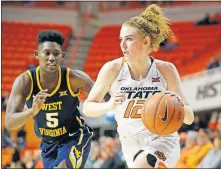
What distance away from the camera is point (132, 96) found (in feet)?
14.3

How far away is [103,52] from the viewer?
56.2ft

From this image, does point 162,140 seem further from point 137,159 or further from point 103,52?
point 103,52

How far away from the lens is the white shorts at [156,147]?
415 centimetres

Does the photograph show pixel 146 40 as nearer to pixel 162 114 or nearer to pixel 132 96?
pixel 132 96

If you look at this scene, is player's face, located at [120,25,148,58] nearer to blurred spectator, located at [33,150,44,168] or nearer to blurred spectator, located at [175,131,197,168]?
blurred spectator, located at [175,131,197,168]

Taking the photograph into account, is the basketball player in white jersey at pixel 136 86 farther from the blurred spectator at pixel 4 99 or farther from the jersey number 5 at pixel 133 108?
the blurred spectator at pixel 4 99

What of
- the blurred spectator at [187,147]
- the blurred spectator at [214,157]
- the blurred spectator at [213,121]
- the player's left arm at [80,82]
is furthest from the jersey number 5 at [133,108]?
the blurred spectator at [213,121]

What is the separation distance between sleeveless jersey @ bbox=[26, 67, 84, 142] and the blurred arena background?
4.63 m

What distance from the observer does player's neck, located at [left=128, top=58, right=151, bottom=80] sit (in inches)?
174

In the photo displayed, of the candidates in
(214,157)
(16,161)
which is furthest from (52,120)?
(16,161)

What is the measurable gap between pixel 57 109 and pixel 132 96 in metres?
0.89

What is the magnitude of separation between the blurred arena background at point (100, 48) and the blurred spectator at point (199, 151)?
4.93 ft

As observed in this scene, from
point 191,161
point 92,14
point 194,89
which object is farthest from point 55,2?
point 191,161

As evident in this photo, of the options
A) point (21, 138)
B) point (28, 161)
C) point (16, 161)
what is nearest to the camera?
point (16, 161)
